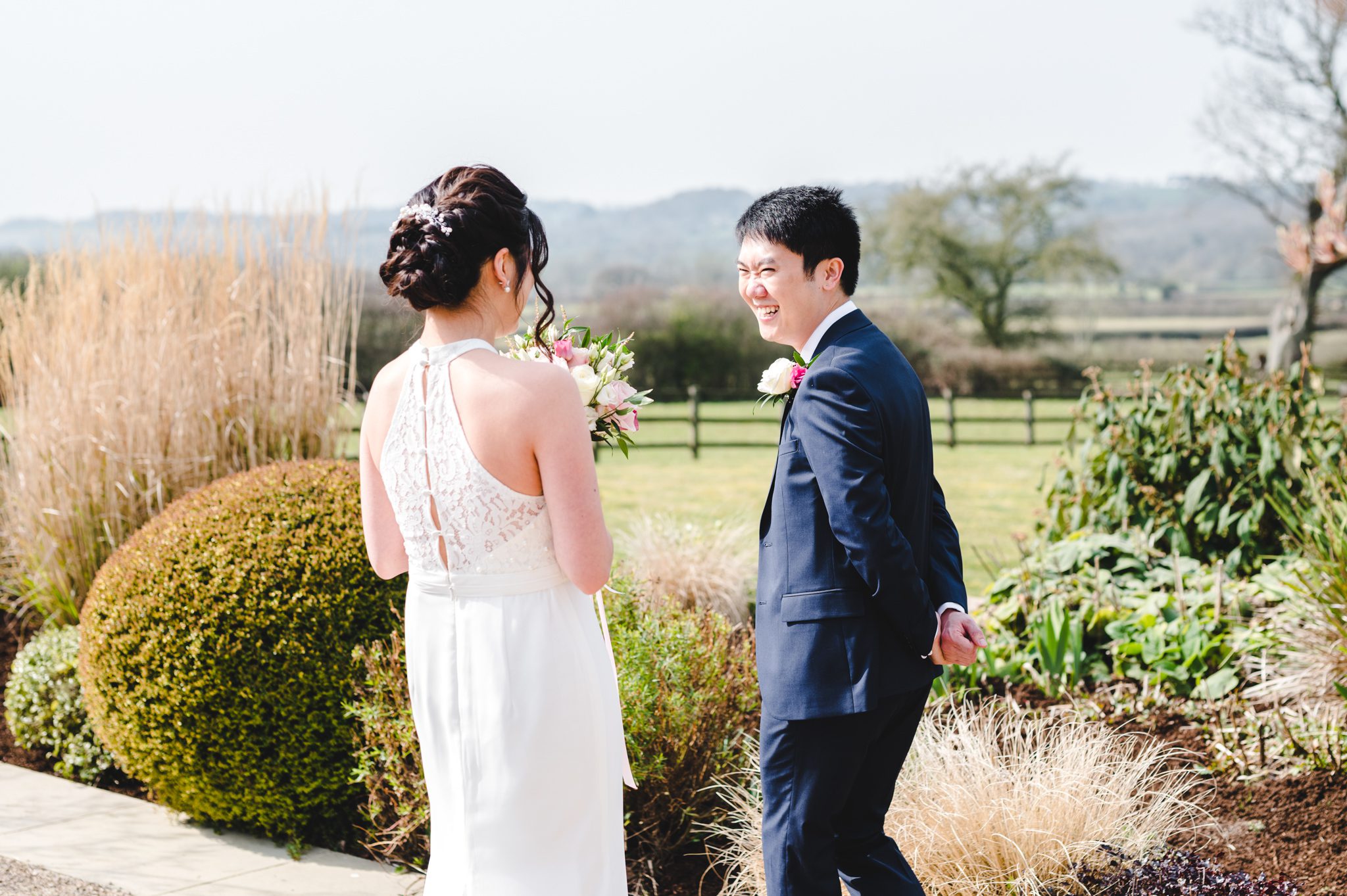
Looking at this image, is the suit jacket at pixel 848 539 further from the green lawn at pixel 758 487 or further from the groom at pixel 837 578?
the green lawn at pixel 758 487

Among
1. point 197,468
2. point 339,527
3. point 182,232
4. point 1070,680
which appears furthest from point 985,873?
point 182,232

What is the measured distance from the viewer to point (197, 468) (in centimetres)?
528

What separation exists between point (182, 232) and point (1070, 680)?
15.7ft

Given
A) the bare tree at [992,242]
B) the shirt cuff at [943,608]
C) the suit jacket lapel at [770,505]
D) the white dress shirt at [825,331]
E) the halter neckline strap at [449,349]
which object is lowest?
the shirt cuff at [943,608]

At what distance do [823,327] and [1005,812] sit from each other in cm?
147

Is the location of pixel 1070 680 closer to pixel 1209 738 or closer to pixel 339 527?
pixel 1209 738

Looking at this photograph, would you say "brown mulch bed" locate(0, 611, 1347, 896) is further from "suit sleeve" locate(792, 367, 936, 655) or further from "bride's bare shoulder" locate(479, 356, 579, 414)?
"bride's bare shoulder" locate(479, 356, 579, 414)

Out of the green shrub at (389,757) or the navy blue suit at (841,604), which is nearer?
the navy blue suit at (841,604)

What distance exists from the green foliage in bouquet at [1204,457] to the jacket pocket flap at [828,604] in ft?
11.7

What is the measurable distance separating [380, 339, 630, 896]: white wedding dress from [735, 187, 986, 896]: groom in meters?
0.39

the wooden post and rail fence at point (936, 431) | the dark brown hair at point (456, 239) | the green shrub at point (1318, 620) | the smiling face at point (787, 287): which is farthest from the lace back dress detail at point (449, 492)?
the wooden post and rail fence at point (936, 431)

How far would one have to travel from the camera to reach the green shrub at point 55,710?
469cm

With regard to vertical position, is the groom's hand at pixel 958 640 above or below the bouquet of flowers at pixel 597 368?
below

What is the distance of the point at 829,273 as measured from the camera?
95.3 inches
